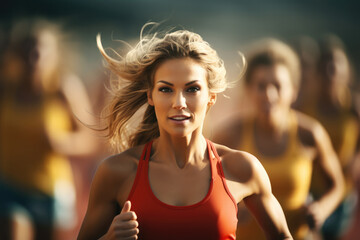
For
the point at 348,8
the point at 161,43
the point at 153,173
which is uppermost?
the point at 348,8

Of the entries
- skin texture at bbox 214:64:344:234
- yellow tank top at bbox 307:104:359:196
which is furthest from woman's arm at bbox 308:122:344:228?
yellow tank top at bbox 307:104:359:196

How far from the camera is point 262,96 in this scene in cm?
439

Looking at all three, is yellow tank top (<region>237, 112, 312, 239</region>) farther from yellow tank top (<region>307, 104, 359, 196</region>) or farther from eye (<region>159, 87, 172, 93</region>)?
eye (<region>159, 87, 172, 93</region>)

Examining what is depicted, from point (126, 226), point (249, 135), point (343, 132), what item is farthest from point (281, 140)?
point (126, 226)

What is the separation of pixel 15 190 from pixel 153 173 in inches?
133

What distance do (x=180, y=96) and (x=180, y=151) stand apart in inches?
10.0

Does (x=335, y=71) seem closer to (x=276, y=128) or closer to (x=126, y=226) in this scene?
(x=276, y=128)

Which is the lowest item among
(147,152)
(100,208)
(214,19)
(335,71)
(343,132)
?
(100,208)

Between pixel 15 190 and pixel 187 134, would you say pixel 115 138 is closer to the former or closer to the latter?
pixel 187 134

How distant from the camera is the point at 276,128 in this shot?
174 inches

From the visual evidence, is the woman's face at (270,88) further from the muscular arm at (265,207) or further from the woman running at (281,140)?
the muscular arm at (265,207)

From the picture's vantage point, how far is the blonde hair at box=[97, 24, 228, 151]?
2408 millimetres

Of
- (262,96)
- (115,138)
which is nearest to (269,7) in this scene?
(262,96)

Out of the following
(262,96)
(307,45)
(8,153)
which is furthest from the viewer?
(307,45)
